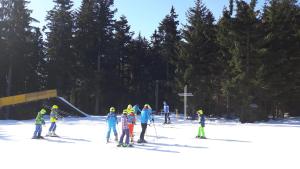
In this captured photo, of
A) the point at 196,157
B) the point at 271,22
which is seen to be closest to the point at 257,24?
the point at 271,22

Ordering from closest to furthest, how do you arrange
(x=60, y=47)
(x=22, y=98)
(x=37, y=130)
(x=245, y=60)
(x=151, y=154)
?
(x=151, y=154) → (x=37, y=130) → (x=245, y=60) → (x=22, y=98) → (x=60, y=47)

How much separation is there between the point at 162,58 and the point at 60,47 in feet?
50.7

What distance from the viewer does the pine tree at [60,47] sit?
53.2 metres

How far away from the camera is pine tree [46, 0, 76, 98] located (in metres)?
53.2

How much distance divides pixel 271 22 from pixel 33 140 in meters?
29.0

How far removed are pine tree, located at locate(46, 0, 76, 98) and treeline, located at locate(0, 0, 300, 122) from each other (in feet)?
0.41

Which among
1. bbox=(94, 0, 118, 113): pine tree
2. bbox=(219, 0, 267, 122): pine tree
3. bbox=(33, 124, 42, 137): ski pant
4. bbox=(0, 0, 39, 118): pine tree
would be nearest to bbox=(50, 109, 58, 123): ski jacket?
bbox=(33, 124, 42, 137): ski pant

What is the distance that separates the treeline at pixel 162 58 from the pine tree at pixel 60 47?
4.9 inches

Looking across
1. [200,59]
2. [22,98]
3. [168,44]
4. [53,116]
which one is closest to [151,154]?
[53,116]

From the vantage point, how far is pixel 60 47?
53.2 m

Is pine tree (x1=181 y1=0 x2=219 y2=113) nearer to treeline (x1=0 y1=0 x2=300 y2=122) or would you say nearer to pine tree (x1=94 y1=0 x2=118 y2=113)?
treeline (x1=0 y1=0 x2=300 y2=122)

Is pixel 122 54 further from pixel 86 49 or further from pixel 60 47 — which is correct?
pixel 60 47

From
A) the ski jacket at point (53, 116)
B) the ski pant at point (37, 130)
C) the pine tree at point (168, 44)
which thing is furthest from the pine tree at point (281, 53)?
the ski pant at point (37, 130)

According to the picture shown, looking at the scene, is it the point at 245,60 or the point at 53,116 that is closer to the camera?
the point at 53,116
